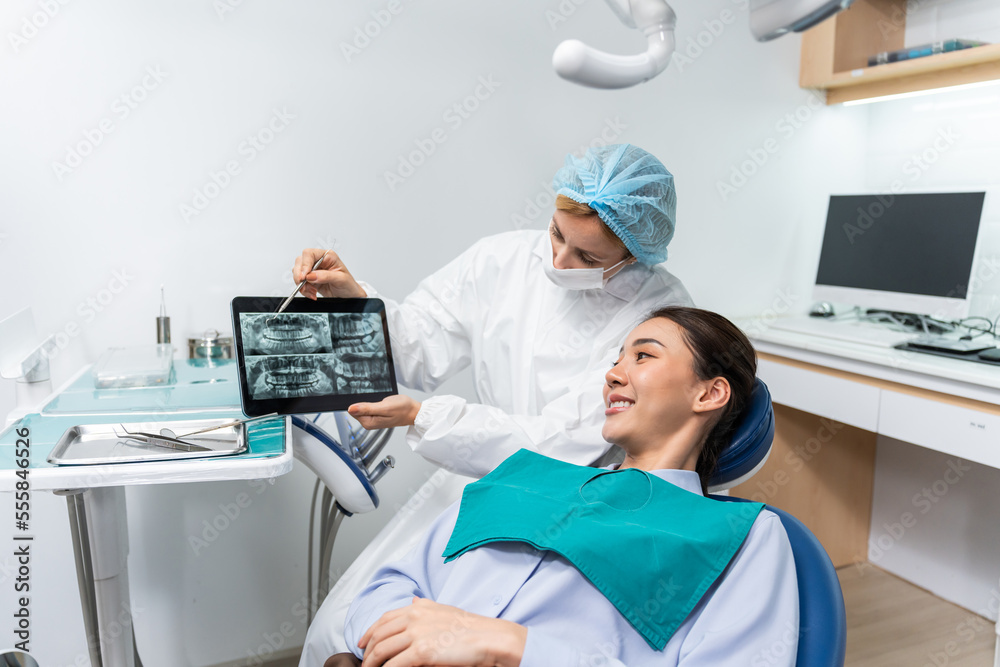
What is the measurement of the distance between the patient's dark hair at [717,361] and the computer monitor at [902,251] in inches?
51.6

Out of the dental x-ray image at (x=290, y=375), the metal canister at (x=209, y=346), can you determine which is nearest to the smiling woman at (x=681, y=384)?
the dental x-ray image at (x=290, y=375)

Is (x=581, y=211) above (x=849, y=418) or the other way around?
above

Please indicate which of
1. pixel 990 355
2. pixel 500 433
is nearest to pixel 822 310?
pixel 990 355

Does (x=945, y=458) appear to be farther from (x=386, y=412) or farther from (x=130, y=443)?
(x=130, y=443)

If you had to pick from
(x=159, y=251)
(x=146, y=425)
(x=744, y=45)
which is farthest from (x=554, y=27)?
(x=146, y=425)

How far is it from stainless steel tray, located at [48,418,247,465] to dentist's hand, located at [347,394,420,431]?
195mm

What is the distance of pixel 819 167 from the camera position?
2.67 metres

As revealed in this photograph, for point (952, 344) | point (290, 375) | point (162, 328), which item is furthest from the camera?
point (952, 344)

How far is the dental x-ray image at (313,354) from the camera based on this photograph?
1.28 meters

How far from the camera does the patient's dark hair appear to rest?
1197 millimetres

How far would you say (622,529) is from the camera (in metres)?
1.03

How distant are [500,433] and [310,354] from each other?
1.20 ft

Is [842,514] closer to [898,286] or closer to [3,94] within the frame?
[898,286]

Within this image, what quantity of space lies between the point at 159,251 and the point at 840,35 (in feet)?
7.21
